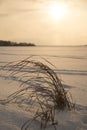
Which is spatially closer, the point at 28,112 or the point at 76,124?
the point at 76,124

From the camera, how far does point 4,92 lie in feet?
9.82

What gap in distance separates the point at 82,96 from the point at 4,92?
784mm

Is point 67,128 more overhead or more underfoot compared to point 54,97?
more underfoot

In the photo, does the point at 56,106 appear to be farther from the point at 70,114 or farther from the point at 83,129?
the point at 83,129

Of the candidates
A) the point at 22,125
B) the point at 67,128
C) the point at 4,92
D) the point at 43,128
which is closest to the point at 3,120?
the point at 22,125

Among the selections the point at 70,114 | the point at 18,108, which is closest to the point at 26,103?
the point at 18,108

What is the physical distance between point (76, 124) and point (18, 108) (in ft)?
1.74

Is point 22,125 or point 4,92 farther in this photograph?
point 4,92

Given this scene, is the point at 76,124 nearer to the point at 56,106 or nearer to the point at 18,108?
the point at 56,106

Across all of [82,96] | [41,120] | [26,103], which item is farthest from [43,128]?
[82,96]

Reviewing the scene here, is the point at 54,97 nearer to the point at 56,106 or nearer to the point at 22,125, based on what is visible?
the point at 56,106

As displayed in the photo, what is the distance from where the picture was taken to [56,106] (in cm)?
229

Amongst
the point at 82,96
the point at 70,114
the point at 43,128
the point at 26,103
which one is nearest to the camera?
the point at 43,128

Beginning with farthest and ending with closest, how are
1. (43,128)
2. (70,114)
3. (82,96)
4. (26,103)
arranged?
(82,96) < (26,103) < (70,114) < (43,128)
